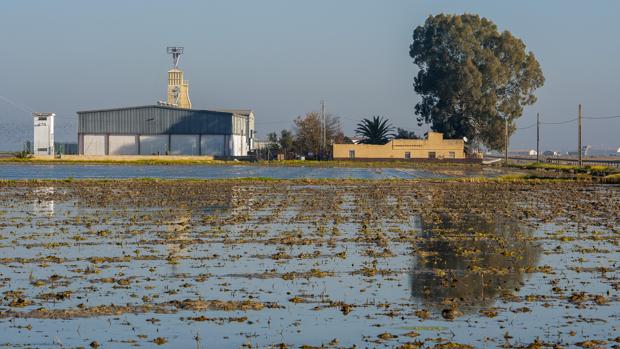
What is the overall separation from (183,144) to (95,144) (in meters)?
10.0

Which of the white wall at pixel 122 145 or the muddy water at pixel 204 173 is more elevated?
the white wall at pixel 122 145

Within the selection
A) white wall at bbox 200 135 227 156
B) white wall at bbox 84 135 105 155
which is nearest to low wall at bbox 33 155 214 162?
white wall at bbox 200 135 227 156

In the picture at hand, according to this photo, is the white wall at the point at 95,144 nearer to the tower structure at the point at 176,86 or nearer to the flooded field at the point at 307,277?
the tower structure at the point at 176,86

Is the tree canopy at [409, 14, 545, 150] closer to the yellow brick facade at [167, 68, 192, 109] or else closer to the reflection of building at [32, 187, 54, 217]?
the yellow brick facade at [167, 68, 192, 109]

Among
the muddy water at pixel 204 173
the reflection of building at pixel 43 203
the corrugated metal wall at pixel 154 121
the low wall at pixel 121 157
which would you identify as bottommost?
the reflection of building at pixel 43 203

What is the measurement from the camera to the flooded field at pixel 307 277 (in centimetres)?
1323

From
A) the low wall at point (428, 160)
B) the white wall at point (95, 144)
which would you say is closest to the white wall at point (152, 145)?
the white wall at point (95, 144)

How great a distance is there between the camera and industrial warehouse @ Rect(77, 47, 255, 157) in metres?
115

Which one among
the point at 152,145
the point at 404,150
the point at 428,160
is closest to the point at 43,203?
the point at 152,145

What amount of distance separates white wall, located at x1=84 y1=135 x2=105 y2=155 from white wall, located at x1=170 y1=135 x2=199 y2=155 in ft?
25.8

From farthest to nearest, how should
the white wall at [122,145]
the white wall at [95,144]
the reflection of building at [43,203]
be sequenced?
the white wall at [95,144] < the white wall at [122,145] < the reflection of building at [43,203]

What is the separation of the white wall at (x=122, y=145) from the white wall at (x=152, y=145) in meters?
0.81

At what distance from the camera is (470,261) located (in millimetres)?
20375

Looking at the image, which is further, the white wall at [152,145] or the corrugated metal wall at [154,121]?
the white wall at [152,145]
